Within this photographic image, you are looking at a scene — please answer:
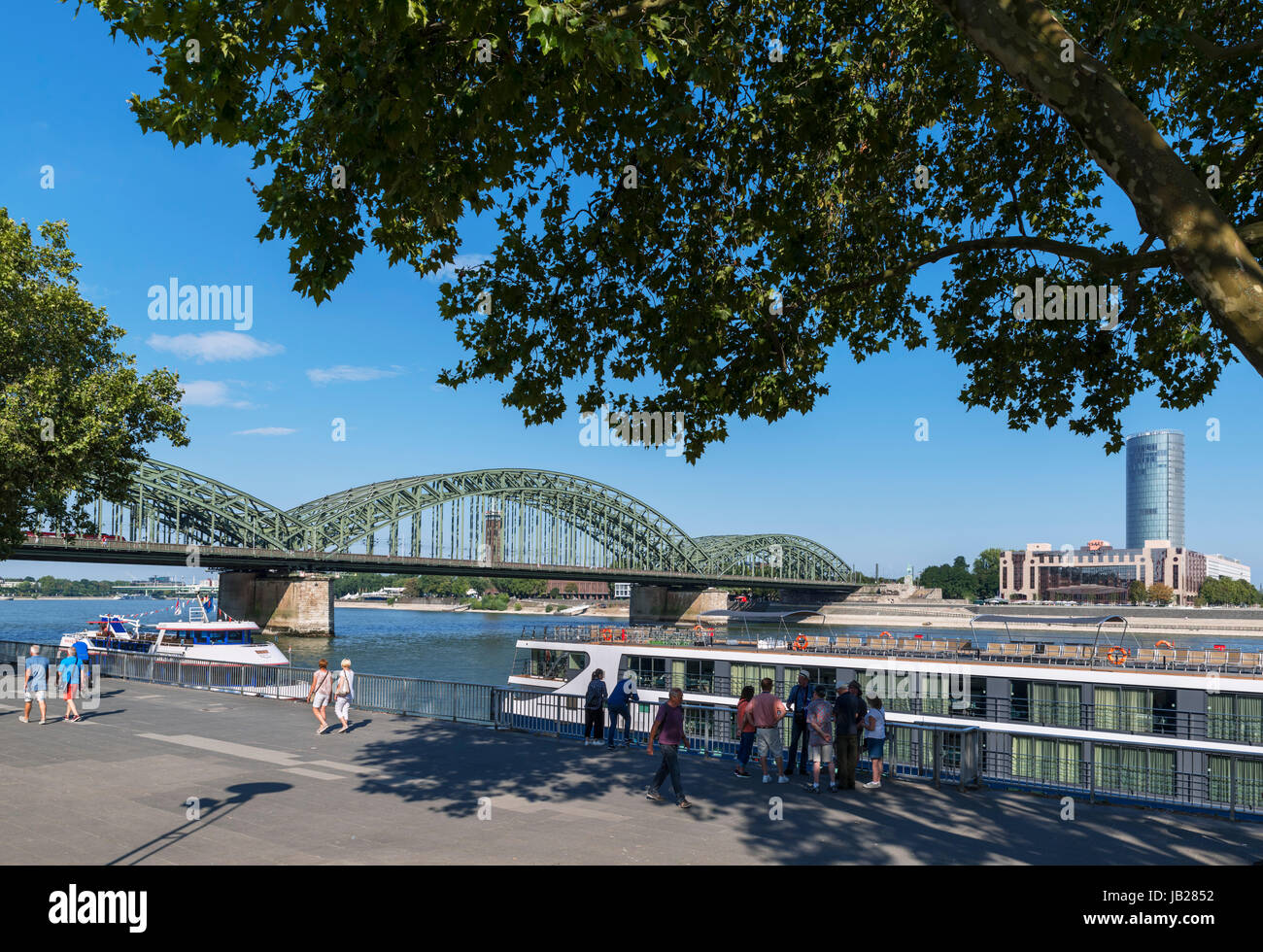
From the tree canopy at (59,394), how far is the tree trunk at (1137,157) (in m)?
29.7

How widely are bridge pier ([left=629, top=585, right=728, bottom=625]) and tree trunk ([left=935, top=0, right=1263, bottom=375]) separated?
4960 inches

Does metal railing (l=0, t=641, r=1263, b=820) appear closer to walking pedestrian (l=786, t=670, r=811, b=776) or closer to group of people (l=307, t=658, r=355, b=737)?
walking pedestrian (l=786, t=670, r=811, b=776)

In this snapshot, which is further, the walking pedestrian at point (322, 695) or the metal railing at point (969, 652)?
the metal railing at point (969, 652)

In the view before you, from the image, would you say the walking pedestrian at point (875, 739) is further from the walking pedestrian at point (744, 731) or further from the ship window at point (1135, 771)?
the ship window at point (1135, 771)

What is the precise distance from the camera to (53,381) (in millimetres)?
29312

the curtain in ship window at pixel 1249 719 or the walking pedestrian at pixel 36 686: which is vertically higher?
the walking pedestrian at pixel 36 686

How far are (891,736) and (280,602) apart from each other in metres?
95.4

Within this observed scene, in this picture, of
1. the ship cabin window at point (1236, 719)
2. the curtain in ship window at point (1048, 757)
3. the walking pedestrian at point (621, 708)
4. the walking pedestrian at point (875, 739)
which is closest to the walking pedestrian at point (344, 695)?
the walking pedestrian at point (621, 708)

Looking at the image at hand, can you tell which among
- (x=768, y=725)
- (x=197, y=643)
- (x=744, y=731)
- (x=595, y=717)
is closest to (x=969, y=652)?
(x=595, y=717)

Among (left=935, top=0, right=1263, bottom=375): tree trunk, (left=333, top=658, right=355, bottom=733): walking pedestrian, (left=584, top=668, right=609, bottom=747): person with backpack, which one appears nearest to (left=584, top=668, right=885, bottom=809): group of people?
(left=584, top=668, right=609, bottom=747): person with backpack

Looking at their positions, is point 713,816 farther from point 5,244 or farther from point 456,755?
point 5,244

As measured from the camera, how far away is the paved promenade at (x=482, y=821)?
1017cm
